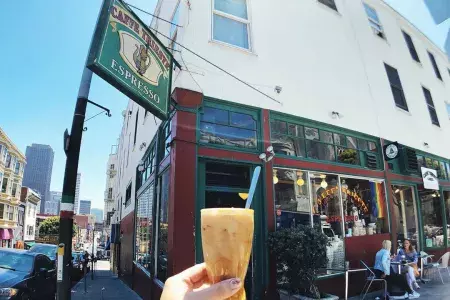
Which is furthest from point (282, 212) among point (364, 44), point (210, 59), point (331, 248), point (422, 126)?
point (422, 126)

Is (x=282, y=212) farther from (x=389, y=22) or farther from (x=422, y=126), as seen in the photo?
(x=389, y=22)

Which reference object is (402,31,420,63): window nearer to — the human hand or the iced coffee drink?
the iced coffee drink

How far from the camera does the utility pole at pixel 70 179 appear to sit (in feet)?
14.9

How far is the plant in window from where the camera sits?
5.94m

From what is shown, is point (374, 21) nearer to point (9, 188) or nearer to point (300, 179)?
point (300, 179)

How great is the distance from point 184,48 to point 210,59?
0.63m

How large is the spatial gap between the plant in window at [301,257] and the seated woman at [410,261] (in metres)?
3.45

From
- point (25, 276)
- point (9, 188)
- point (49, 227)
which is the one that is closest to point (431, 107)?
point (25, 276)

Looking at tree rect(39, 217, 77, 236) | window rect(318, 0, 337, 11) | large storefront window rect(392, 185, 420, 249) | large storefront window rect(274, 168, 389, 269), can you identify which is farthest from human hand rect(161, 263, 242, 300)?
tree rect(39, 217, 77, 236)

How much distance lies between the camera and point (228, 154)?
6.77 meters

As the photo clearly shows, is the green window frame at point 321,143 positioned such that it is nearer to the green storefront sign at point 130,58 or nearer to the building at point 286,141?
the building at point 286,141

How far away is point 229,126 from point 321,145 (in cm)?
282

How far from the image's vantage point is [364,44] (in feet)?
36.1

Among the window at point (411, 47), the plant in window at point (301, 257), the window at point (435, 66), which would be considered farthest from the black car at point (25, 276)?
the window at point (435, 66)
